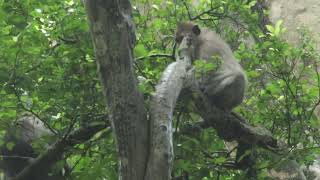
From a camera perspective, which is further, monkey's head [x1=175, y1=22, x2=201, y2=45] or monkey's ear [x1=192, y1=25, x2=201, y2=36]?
monkey's ear [x1=192, y1=25, x2=201, y2=36]

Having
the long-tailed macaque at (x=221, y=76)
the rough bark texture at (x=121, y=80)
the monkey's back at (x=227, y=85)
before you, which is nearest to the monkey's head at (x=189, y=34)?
the long-tailed macaque at (x=221, y=76)

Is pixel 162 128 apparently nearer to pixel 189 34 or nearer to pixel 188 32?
pixel 189 34

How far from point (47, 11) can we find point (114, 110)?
2.33 m

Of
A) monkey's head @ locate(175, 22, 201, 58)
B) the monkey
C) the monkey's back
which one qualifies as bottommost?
the monkey

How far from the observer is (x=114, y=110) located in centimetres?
398

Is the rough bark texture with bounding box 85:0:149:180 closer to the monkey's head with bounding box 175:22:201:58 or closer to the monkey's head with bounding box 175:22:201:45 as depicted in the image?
the monkey's head with bounding box 175:22:201:58

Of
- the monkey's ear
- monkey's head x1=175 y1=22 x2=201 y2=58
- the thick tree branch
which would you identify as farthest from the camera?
the monkey's ear

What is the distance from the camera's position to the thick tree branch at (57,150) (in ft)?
19.3

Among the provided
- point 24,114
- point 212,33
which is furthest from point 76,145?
point 212,33

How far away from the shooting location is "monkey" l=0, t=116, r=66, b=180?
244 inches

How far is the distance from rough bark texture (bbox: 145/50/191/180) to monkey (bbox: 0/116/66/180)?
206cm

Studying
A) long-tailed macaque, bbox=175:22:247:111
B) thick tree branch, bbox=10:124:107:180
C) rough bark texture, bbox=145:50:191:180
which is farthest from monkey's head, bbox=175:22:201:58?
rough bark texture, bbox=145:50:191:180

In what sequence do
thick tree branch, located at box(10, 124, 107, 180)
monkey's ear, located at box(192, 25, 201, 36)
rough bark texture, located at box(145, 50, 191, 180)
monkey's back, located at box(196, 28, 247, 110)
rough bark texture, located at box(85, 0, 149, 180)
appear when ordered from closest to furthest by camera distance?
rough bark texture, located at box(85, 0, 149, 180) < rough bark texture, located at box(145, 50, 191, 180) < thick tree branch, located at box(10, 124, 107, 180) < monkey's back, located at box(196, 28, 247, 110) < monkey's ear, located at box(192, 25, 201, 36)

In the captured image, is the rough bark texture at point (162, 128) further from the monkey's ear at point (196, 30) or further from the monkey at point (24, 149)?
the monkey's ear at point (196, 30)
